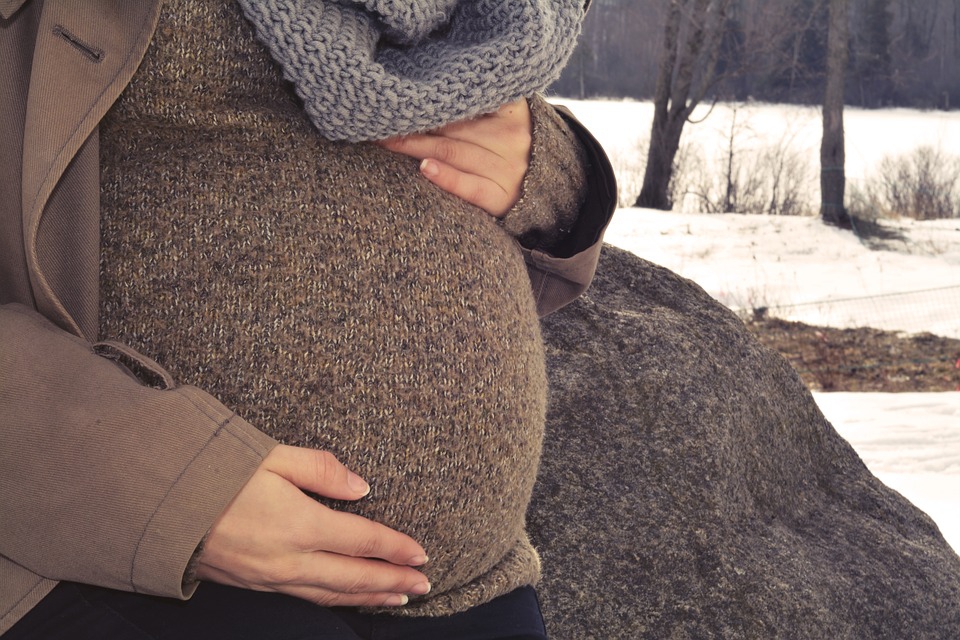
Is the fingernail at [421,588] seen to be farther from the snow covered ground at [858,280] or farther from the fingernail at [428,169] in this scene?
the snow covered ground at [858,280]

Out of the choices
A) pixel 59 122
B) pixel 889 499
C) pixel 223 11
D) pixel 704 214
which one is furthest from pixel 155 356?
pixel 704 214

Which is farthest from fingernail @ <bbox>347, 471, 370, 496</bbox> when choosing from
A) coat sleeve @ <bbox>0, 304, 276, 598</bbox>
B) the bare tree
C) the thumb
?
the bare tree

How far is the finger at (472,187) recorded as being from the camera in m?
1.11

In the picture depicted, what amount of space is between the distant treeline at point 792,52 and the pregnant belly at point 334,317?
41.2 feet

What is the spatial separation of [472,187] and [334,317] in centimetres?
28

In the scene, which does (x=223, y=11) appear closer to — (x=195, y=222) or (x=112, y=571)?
(x=195, y=222)

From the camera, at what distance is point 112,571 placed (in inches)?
33.9

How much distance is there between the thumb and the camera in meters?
0.91

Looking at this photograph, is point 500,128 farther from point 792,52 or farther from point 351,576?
point 792,52

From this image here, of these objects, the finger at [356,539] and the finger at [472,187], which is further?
the finger at [472,187]

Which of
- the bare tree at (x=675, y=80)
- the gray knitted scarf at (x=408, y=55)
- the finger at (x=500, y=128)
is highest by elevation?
the gray knitted scarf at (x=408, y=55)

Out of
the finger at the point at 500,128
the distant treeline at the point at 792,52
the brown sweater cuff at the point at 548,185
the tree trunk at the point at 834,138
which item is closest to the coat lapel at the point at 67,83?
the finger at the point at 500,128

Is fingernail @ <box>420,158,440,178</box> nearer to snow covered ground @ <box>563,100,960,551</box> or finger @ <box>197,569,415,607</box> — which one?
finger @ <box>197,569,415,607</box>

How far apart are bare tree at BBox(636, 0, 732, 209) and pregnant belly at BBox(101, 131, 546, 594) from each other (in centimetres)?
1111
